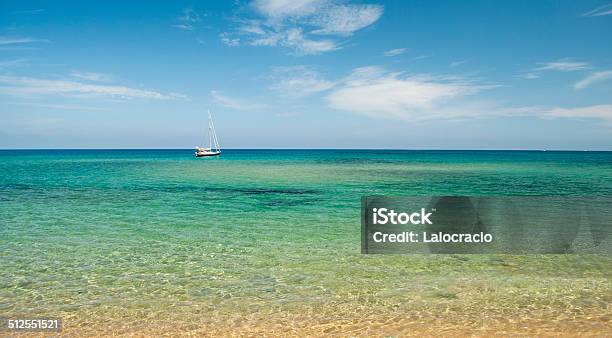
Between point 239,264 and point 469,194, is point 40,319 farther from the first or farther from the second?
point 469,194

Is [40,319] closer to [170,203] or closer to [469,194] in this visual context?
[170,203]

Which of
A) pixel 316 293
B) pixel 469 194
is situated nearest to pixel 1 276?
pixel 316 293

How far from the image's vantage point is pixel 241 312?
843 cm

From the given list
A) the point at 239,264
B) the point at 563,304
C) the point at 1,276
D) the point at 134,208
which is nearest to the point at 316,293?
the point at 239,264

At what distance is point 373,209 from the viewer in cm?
2298

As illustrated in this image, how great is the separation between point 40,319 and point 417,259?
31.8 ft

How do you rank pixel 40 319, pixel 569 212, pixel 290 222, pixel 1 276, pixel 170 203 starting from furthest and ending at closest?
pixel 170 203
pixel 569 212
pixel 290 222
pixel 1 276
pixel 40 319

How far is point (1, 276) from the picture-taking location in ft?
34.2

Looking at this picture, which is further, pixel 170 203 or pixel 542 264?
pixel 170 203

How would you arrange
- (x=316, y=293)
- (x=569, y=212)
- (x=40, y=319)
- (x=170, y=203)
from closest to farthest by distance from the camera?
(x=40, y=319) < (x=316, y=293) < (x=569, y=212) < (x=170, y=203)

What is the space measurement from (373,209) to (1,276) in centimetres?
1710

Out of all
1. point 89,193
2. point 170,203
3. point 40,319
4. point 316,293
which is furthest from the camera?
point 89,193

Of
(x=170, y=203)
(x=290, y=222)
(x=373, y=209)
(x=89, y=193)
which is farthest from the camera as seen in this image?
(x=89, y=193)

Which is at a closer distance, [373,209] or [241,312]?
[241,312]
